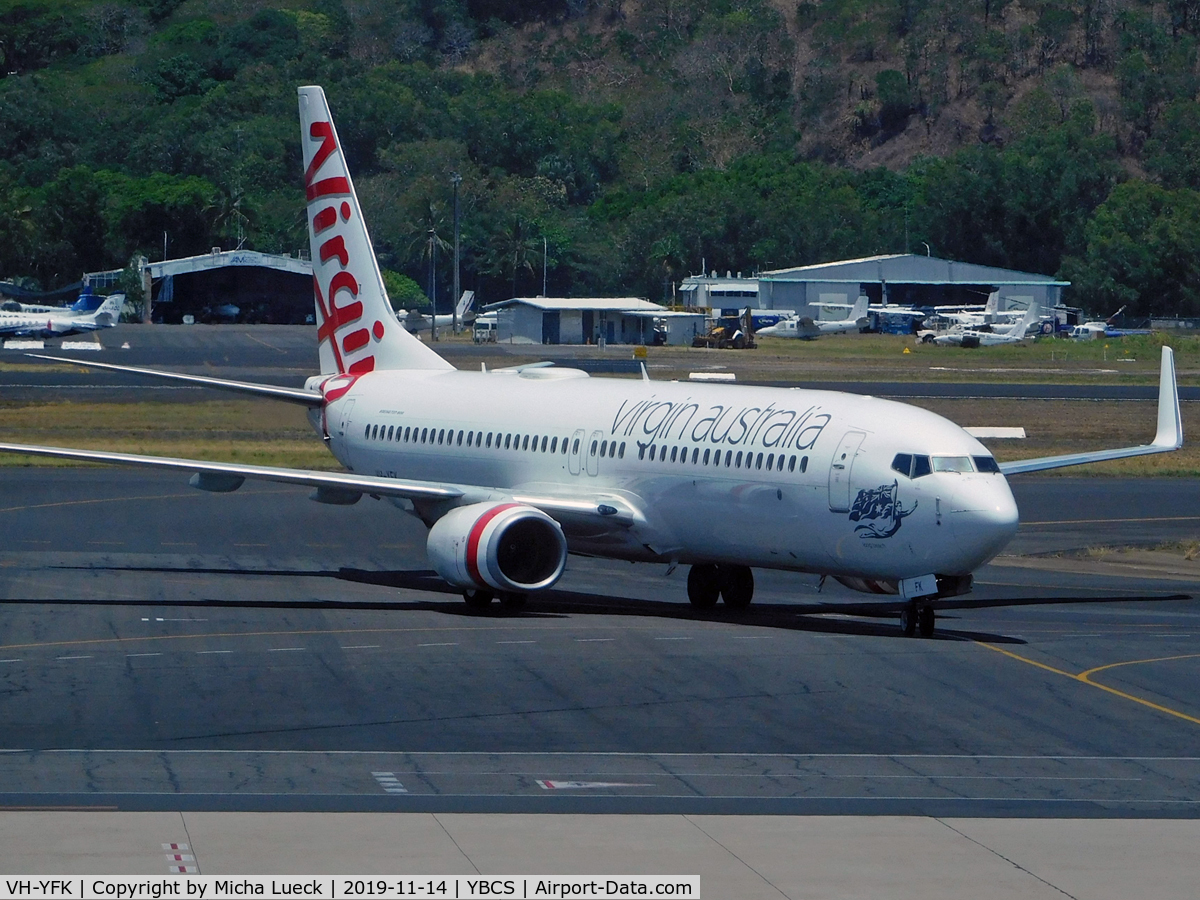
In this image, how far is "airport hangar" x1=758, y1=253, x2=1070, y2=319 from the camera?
190 metres

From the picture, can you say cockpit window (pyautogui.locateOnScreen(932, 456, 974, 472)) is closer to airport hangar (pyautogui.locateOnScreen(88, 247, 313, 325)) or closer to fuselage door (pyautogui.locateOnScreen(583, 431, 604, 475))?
fuselage door (pyautogui.locateOnScreen(583, 431, 604, 475))

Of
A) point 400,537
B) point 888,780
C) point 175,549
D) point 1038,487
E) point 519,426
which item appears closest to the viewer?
point 888,780

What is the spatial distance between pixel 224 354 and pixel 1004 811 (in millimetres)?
104995

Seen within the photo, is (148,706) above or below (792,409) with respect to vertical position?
below

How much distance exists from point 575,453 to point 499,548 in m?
3.81

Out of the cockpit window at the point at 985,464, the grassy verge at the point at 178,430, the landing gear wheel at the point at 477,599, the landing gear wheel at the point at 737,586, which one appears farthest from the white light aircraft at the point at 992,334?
the cockpit window at the point at 985,464

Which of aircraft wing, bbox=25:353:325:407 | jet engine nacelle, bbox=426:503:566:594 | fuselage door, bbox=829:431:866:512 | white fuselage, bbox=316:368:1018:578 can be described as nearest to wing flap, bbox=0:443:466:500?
white fuselage, bbox=316:368:1018:578

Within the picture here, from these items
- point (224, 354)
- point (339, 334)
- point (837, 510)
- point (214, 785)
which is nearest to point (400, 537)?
point (339, 334)

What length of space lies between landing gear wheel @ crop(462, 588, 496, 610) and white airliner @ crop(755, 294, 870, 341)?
12166 centimetres

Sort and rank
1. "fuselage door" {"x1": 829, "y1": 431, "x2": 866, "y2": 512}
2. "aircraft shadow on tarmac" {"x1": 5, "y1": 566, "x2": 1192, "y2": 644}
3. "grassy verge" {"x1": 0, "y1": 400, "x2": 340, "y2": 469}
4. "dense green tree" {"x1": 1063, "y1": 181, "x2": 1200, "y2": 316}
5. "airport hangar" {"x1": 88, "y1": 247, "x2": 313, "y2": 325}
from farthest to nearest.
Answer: "dense green tree" {"x1": 1063, "y1": 181, "x2": 1200, "y2": 316}
"airport hangar" {"x1": 88, "y1": 247, "x2": 313, "y2": 325}
"grassy verge" {"x1": 0, "y1": 400, "x2": 340, "y2": 469}
"aircraft shadow on tarmac" {"x1": 5, "y1": 566, "x2": 1192, "y2": 644}
"fuselage door" {"x1": 829, "y1": 431, "x2": 866, "y2": 512}

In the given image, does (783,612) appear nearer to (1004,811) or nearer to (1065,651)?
(1065,651)

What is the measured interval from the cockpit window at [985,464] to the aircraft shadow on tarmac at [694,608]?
2977 mm

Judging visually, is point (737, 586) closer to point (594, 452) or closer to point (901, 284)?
point (594, 452)

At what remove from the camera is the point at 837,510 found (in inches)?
1246
